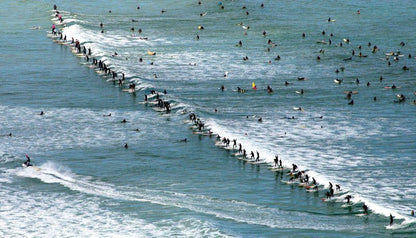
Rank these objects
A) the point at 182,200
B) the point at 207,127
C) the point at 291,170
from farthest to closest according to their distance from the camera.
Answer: the point at 207,127 < the point at 291,170 < the point at 182,200

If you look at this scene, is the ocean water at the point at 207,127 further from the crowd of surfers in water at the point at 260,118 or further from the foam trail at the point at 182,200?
the crowd of surfers in water at the point at 260,118

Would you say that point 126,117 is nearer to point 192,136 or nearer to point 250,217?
point 192,136

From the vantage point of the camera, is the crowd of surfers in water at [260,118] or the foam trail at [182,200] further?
the crowd of surfers in water at [260,118]

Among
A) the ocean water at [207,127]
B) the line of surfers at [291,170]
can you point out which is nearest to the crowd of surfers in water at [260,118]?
the line of surfers at [291,170]

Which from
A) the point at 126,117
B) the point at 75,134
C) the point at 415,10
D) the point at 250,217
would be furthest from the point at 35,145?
the point at 415,10

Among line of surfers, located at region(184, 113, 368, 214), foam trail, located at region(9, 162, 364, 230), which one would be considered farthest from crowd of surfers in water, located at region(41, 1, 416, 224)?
foam trail, located at region(9, 162, 364, 230)

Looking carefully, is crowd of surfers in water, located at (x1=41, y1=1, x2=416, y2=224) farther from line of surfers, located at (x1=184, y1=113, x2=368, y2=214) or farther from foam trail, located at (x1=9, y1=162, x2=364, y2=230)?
foam trail, located at (x1=9, y1=162, x2=364, y2=230)

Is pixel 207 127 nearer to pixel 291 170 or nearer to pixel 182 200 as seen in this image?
pixel 291 170

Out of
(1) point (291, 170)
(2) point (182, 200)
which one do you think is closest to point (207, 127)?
(1) point (291, 170)

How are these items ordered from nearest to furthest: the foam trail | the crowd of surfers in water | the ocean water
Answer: the foam trail
the ocean water
the crowd of surfers in water
